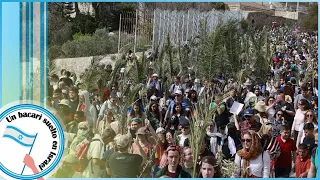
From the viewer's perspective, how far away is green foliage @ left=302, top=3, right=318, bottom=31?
10.2m

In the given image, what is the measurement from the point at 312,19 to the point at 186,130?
2.83 m

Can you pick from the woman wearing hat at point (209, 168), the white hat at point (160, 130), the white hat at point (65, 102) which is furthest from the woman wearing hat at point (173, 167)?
the white hat at point (65, 102)

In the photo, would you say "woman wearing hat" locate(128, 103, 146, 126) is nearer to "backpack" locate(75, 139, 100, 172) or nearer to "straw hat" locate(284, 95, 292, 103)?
"backpack" locate(75, 139, 100, 172)

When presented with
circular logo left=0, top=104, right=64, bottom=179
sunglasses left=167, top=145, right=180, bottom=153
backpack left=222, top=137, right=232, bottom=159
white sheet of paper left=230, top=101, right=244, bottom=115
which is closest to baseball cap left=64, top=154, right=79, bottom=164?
circular logo left=0, top=104, right=64, bottom=179

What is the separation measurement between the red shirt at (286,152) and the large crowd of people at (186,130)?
0.05 feet

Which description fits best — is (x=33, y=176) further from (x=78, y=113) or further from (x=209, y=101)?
(x=209, y=101)

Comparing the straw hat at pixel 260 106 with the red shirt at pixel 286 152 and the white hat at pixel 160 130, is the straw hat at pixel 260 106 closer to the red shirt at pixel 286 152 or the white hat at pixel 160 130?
the red shirt at pixel 286 152

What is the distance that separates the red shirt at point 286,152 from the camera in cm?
952

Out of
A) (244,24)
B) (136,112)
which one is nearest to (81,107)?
(136,112)

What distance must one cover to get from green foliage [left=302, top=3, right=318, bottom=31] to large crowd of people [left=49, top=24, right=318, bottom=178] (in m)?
0.13

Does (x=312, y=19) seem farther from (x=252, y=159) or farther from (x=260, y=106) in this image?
(x=252, y=159)

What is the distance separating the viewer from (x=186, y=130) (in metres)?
9.62

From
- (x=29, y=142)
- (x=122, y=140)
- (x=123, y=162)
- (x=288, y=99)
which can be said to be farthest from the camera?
(x=288, y=99)

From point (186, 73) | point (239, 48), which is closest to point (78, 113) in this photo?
point (186, 73)
